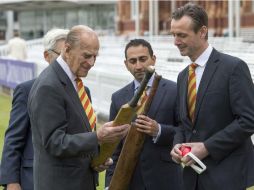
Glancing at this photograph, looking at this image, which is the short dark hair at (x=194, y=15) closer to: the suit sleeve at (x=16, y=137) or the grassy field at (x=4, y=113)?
the suit sleeve at (x=16, y=137)

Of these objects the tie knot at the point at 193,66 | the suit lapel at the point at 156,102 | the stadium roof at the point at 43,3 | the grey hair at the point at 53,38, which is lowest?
the suit lapel at the point at 156,102

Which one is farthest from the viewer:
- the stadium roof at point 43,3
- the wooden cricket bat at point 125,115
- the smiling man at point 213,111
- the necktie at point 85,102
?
the stadium roof at point 43,3

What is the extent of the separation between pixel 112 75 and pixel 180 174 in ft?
24.8

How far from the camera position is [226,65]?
12.1 feet

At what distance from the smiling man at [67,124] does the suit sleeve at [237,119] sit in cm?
63

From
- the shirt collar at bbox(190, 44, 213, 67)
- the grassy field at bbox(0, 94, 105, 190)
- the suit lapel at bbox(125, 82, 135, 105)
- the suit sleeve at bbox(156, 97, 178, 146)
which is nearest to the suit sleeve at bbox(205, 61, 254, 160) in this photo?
the shirt collar at bbox(190, 44, 213, 67)

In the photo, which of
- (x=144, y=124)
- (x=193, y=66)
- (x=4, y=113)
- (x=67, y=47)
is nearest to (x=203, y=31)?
(x=193, y=66)

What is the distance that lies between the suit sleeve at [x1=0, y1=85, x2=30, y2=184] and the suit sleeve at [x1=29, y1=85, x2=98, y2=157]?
0.75 metres

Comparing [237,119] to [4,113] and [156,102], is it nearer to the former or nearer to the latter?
[156,102]

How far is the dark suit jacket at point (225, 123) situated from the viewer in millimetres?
3598

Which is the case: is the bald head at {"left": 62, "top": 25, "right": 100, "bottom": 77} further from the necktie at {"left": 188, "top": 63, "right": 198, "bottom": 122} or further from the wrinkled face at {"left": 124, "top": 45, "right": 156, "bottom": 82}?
the wrinkled face at {"left": 124, "top": 45, "right": 156, "bottom": 82}

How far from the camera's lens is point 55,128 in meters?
3.29

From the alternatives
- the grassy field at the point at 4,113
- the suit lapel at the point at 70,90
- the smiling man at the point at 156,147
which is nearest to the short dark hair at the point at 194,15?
the smiling man at the point at 156,147

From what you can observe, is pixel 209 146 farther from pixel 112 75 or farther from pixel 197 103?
pixel 112 75
